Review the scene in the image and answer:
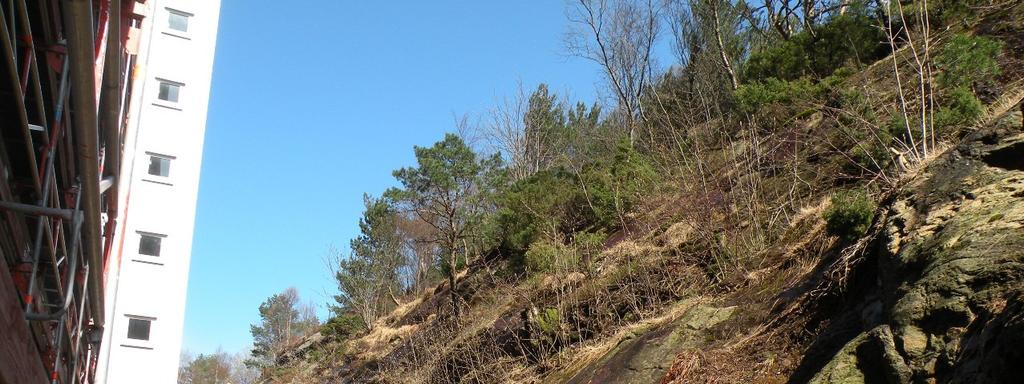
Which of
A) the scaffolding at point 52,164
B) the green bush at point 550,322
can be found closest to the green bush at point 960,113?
the green bush at point 550,322

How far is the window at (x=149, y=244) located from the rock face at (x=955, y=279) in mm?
12289

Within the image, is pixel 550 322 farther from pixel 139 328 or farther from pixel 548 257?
pixel 139 328

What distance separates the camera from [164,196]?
14594 mm

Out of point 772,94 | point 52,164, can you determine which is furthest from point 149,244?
point 52,164

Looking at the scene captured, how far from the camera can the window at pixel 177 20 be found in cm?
1612

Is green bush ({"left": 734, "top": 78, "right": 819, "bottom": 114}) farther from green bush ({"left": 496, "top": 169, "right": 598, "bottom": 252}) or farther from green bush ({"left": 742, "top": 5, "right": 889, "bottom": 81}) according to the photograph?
green bush ({"left": 496, "top": 169, "right": 598, "bottom": 252})

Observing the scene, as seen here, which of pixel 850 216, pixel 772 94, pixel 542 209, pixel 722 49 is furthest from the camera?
pixel 722 49

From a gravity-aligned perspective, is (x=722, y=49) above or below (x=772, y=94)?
above

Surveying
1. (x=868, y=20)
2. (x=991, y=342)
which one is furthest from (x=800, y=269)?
(x=868, y=20)

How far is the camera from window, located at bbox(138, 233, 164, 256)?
1429cm

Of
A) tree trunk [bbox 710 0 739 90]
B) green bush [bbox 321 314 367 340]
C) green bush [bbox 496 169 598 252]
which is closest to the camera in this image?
green bush [bbox 496 169 598 252]

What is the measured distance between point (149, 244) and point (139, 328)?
151cm

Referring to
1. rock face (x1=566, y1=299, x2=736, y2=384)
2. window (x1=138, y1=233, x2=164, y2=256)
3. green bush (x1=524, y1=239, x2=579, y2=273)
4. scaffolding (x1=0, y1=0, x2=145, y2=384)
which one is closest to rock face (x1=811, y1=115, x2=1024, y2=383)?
rock face (x1=566, y1=299, x2=736, y2=384)

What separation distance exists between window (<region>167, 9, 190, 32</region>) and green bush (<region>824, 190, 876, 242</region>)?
13.2 meters
